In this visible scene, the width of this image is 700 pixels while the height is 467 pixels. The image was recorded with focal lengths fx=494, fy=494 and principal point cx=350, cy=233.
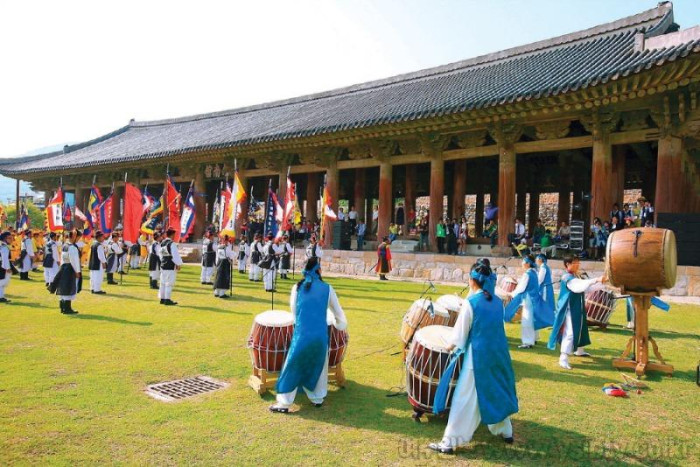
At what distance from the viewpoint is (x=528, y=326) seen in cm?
666

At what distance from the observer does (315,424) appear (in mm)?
4062

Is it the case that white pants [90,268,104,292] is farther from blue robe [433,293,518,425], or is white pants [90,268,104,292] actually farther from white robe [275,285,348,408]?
blue robe [433,293,518,425]

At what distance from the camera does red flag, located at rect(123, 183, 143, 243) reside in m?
12.6

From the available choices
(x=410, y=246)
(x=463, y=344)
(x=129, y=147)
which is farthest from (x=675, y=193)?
(x=129, y=147)

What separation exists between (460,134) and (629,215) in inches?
200

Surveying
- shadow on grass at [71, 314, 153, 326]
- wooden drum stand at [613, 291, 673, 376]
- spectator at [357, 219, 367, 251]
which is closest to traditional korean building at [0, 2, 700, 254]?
spectator at [357, 219, 367, 251]

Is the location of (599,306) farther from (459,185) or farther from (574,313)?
(459,185)

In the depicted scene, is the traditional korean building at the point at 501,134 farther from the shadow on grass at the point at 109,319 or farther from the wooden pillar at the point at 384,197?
the shadow on grass at the point at 109,319

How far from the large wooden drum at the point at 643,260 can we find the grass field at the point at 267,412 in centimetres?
107

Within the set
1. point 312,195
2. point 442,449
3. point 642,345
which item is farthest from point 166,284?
point 312,195

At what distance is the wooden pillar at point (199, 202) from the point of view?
Result: 2200cm

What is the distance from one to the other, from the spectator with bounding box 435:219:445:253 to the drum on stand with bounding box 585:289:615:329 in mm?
7934

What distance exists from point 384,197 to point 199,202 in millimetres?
9658

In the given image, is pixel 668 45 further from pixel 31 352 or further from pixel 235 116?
pixel 235 116
